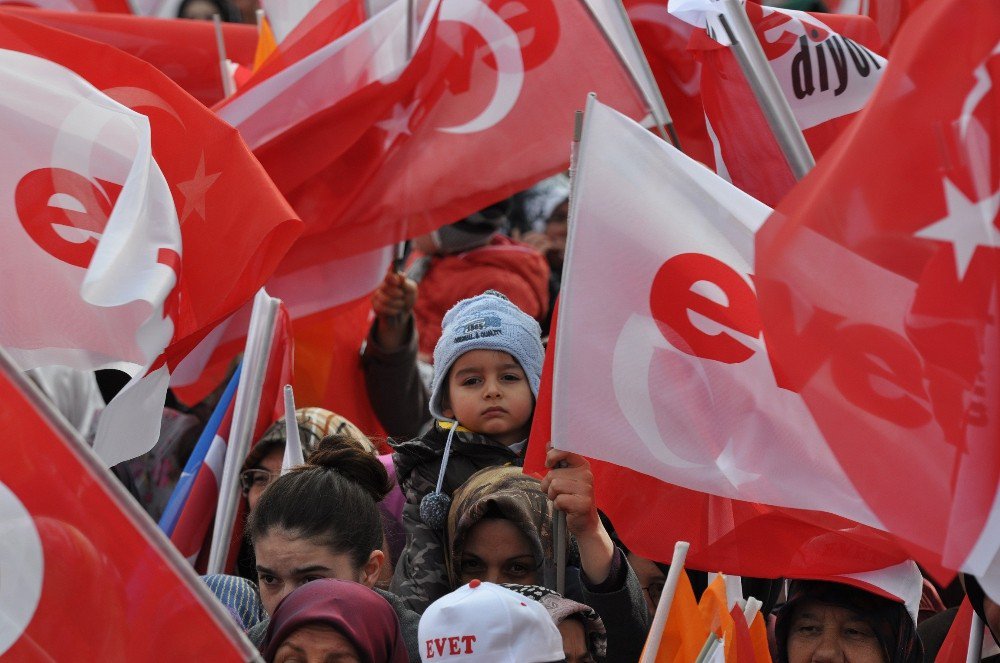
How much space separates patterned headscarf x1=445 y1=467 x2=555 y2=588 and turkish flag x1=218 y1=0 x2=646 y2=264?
51.2 inches

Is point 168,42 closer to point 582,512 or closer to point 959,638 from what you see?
point 582,512

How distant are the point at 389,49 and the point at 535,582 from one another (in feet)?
6.18

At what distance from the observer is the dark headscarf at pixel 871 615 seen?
12.5 feet

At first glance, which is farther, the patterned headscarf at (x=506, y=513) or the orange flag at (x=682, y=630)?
the patterned headscarf at (x=506, y=513)

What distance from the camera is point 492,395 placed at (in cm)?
435

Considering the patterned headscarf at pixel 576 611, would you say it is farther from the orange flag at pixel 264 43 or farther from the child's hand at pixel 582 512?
the orange flag at pixel 264 43

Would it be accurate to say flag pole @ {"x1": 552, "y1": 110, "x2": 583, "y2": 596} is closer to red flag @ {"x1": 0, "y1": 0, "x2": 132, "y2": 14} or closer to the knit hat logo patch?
the knit hat logo patch

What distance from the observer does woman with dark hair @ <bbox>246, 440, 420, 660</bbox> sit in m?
3.83

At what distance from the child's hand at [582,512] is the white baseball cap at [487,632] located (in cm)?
34

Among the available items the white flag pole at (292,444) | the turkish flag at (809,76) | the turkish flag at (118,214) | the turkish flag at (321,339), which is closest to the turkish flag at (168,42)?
the turkish flag at (321,339)

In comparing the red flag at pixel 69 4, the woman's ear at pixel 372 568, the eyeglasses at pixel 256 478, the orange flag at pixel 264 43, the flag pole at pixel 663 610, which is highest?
the red flag at pixel 69 4

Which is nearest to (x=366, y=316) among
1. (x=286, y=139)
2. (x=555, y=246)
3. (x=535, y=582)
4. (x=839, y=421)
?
(x=286, y=139)

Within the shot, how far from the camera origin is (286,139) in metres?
5.16

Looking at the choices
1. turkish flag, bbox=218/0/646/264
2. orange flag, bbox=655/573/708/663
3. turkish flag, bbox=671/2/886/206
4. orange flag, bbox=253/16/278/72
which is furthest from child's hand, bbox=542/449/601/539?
orange flag, bbox=253/16/278/72
